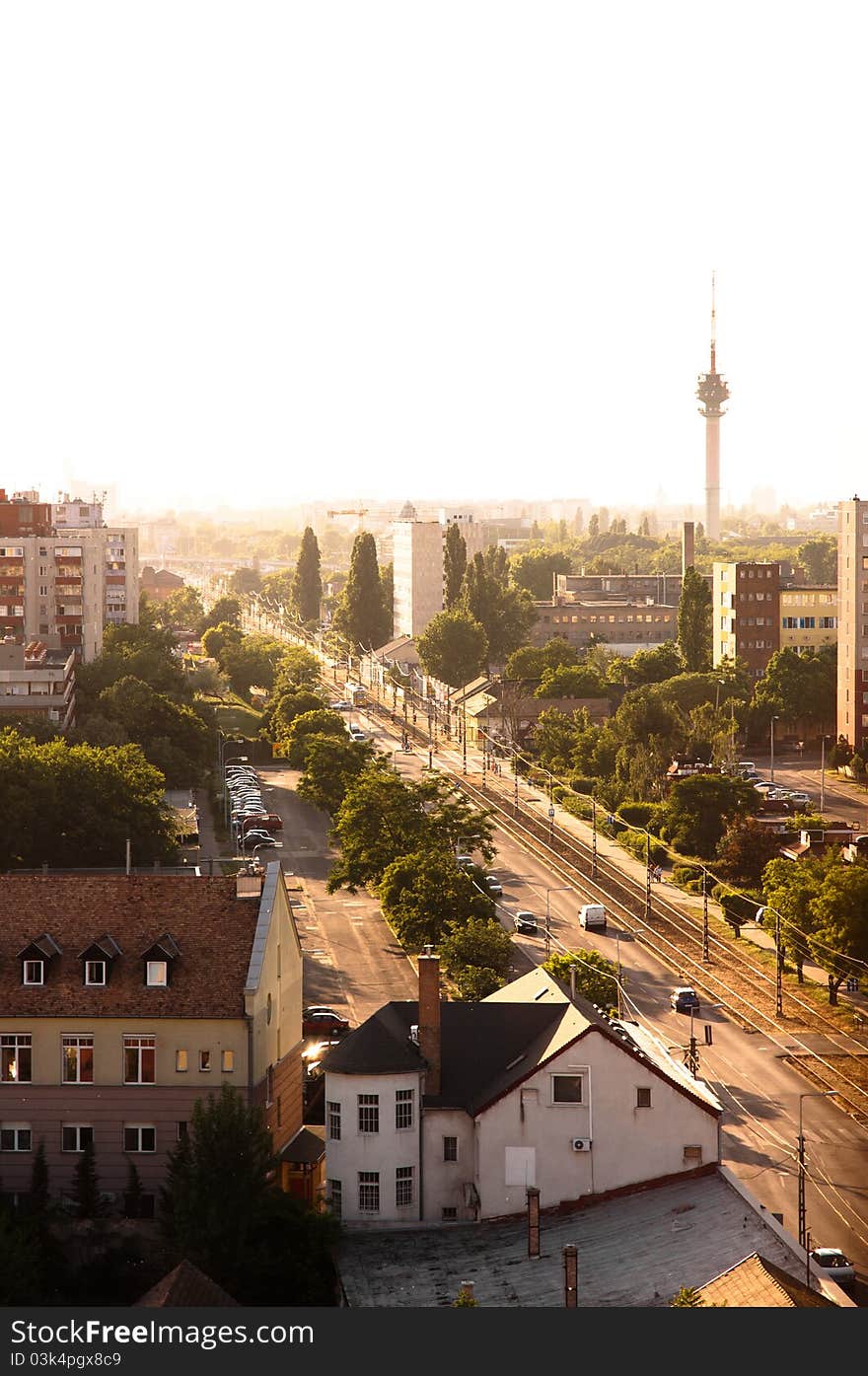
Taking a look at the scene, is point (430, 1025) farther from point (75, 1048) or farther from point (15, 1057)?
point (15, 1057)

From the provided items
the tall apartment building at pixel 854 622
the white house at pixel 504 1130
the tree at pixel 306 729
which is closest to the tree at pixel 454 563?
the tree at pixel 306 729

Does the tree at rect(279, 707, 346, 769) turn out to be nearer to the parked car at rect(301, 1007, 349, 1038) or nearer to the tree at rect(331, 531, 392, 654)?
the tree at rect(331, 531, 392, 654)

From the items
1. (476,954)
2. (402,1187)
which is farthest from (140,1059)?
(476,954)

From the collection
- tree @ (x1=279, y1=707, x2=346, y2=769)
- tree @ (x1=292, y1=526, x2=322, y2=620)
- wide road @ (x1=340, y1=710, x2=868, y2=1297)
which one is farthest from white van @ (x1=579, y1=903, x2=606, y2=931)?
tree @ (x1=292, y1=526, x2=322, y2=620)

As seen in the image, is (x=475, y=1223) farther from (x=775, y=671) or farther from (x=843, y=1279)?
(x=775, y=671)

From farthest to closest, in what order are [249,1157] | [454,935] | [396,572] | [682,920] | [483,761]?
[396,572], [483,761], [682,920], [454,935], [249,1157]

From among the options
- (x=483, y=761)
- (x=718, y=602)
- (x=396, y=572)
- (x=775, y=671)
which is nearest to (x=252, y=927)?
(x=483, y=761)
